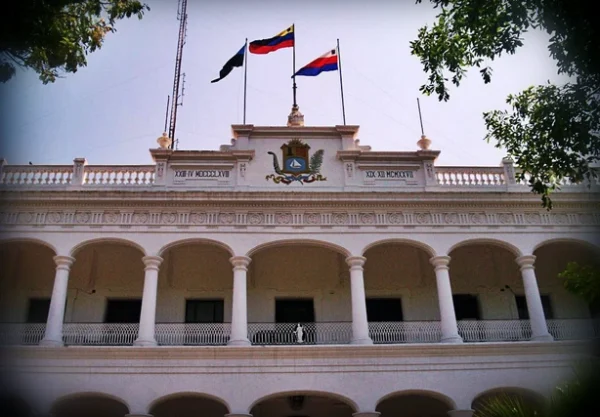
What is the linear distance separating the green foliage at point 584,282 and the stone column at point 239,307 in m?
8.10

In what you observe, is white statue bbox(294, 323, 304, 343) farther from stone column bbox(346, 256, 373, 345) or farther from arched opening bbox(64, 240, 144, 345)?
arched opening bbox(64, 240, 144, 345)

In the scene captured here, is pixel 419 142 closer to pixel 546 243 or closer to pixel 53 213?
pixel 546 243

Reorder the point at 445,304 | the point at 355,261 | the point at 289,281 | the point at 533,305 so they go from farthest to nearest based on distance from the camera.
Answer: the point at 289,281
the point at 355,261
the point at 533,305
the point at 445,304

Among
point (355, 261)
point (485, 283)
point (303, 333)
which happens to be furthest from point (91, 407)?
point (485, 283)

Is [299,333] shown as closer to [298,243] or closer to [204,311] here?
[298,243]

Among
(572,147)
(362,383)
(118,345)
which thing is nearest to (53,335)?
(118,345)

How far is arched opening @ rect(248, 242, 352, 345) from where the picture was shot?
16.3 meters

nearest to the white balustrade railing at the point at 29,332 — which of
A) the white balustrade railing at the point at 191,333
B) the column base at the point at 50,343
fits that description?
the column base at the point at 50,343

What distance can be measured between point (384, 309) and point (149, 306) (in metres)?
6.37

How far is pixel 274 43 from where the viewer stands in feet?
57.8

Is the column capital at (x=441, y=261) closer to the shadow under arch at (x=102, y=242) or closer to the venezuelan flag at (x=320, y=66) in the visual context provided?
the venezuelan flag at (x=320, y=66)

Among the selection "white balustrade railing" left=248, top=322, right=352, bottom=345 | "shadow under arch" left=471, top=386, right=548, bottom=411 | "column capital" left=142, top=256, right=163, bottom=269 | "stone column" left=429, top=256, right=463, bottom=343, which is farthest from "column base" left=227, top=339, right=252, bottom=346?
"shadow under arch" left=471, top=386, right=548, bottom=411

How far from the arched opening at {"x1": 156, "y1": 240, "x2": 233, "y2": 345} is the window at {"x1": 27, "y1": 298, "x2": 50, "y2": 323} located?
3014mm

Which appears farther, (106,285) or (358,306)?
(106,285)
